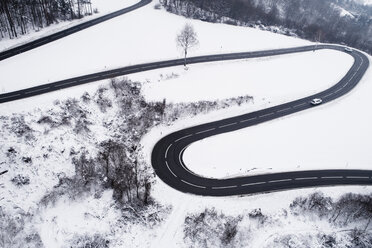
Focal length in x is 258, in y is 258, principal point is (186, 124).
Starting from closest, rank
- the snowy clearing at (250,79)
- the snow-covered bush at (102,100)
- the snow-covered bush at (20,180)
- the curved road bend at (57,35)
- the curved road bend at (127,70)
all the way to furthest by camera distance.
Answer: the snow-covered bush at (20,180)
the curved road bend at (127,70)
the snow-covered bush at (102,100)
the snowy clearing at (250,79)
the curved road bend at (57,35)

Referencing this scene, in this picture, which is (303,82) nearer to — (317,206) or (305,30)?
(317,206)

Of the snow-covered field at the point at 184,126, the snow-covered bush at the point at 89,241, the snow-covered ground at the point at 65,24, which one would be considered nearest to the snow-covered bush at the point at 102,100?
the snow-covered field at the point at 184,126

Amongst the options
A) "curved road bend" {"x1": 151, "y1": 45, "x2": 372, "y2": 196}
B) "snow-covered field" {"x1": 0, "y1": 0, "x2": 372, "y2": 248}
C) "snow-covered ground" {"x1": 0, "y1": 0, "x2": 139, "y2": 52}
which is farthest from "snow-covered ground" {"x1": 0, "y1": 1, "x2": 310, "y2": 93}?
"curved road bend" {"x1": 151, "y1": 45, "x2": 372, "y2": 196}

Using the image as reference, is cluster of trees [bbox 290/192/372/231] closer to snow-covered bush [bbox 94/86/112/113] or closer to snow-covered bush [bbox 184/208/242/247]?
snow-covered bush [bbox 184/208/242/247]

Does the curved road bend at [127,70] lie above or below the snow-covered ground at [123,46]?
below

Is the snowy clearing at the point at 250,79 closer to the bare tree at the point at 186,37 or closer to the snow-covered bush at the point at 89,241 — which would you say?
the bare tree at the point at 186,37
